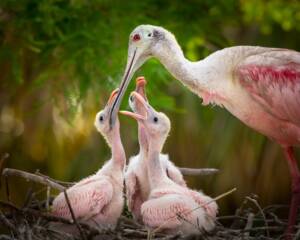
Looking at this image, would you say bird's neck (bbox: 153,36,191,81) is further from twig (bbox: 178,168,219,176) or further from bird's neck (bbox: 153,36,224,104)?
twig (bbox: 178,168,219,176)

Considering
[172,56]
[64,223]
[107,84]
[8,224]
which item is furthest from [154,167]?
[107,84]

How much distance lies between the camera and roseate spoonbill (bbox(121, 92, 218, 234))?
382 inches

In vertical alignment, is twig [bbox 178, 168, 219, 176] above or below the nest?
above

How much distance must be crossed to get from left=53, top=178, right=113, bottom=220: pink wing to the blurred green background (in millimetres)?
3243

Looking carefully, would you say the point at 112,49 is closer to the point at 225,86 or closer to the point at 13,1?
the point at 13,1

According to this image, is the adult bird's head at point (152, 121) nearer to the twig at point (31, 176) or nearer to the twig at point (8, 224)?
the twig at point (31, 176)

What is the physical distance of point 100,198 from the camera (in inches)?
386

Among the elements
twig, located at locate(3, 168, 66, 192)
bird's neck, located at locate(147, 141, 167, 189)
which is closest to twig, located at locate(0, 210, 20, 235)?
twig, located at locate(3, 168, 66, 192)

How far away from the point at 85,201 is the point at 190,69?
1.42 meters

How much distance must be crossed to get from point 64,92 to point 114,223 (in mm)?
4092

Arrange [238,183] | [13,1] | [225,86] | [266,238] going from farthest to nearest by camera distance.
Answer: [238,183] → [13,1] → [225,86] → [266,238]

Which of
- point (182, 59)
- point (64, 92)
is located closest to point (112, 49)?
point (64, 92)

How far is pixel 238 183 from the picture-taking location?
17.5 meters

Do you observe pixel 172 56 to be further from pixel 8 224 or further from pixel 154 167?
pixel 8 224
